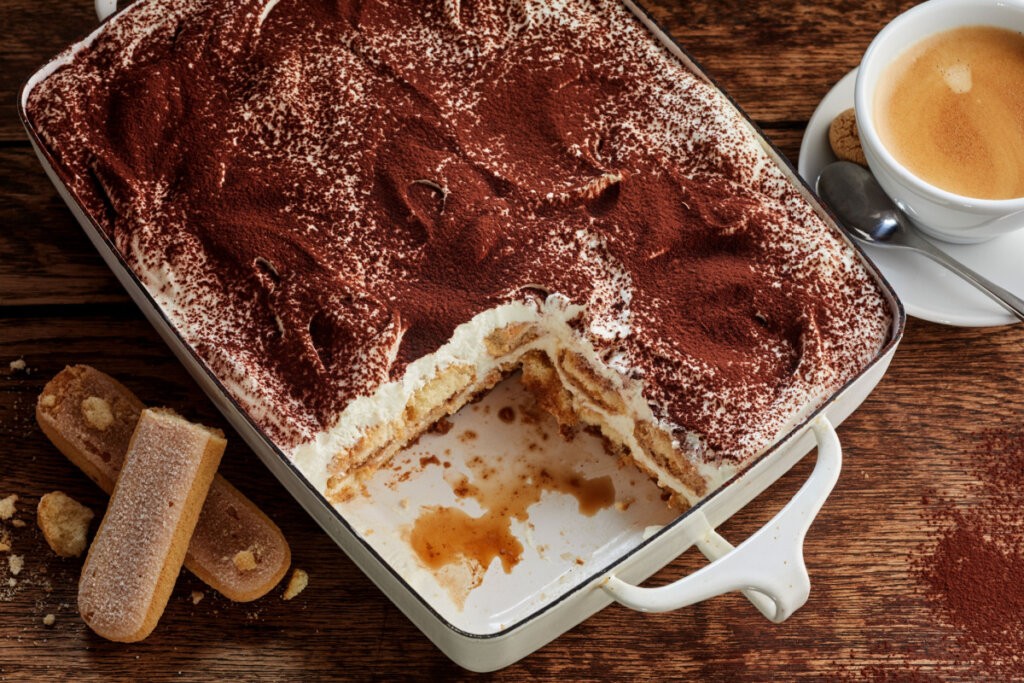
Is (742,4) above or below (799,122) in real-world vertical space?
above

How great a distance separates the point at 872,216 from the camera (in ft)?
10.0

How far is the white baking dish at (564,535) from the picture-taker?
249 cm

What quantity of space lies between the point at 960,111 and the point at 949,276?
0.49 m

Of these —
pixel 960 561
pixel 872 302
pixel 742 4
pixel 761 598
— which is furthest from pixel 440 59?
pixel 960 561

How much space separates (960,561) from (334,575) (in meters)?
1.85

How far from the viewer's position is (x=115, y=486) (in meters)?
2.83

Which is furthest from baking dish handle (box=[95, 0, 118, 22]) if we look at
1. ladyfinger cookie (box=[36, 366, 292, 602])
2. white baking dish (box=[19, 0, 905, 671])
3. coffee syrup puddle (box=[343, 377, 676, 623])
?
coffee syrup puddle (box=[343, 377, 676, 623])

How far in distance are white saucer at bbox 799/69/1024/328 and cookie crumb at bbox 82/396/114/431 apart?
2.20 m

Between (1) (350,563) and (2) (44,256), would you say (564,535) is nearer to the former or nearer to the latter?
(1) (350,563)

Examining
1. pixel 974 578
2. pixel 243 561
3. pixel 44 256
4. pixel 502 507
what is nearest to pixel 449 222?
pixel 502 507

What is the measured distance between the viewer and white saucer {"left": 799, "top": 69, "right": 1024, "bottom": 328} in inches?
119

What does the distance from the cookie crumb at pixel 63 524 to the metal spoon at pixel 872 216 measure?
2373mm

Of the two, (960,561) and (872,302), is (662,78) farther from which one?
(960,561)

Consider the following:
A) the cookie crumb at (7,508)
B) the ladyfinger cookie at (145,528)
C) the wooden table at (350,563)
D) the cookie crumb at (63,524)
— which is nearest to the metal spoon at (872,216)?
the wooden table at (350,563)
